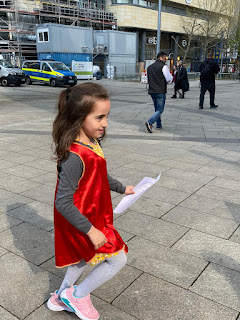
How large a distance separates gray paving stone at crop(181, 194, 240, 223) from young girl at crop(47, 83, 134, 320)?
208 cm

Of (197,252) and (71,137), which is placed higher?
(71,137)

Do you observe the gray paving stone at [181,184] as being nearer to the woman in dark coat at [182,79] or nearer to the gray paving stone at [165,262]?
the gray paving stone at [165,262]

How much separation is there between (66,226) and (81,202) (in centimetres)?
18

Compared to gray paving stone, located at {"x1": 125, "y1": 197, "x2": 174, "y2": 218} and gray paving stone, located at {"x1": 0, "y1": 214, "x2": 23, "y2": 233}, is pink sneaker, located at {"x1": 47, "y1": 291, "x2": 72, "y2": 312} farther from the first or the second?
gray paving stone, located at {"x1": 125, "y1": 197, "x2": 174, "y2": 218}

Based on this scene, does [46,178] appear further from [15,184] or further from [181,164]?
[181,164]

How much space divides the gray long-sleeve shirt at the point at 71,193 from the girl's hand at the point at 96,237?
0.03 m

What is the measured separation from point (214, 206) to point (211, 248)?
0.97 meters

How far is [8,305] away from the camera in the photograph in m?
2.27

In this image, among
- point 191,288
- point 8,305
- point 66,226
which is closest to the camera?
point 66,226

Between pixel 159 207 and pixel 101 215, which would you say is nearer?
pixel 101 215

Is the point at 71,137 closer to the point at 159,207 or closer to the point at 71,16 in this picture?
the point at 159,207

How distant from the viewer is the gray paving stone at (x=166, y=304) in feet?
7.16

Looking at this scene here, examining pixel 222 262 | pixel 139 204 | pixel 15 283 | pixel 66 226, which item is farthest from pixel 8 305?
pixel 139 204

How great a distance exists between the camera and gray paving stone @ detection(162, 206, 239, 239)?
3.30m
